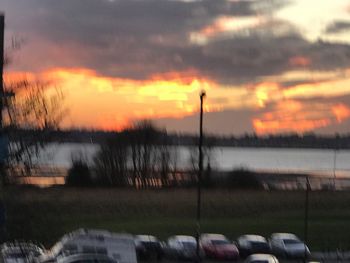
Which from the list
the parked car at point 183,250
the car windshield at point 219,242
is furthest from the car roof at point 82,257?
the car windshield at point 219,242

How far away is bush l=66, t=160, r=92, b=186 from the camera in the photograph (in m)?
63.2

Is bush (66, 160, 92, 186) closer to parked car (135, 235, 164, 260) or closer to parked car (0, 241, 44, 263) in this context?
parked car (135, 235, 164, 260)

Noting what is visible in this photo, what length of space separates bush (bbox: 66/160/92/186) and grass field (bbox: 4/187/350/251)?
160cm

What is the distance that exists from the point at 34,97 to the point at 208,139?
6846 cm

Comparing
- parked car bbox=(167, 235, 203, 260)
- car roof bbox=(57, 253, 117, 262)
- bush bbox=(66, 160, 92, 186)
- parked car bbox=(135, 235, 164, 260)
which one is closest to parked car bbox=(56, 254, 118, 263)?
car roof bbox=(57, 253, 117, 262)

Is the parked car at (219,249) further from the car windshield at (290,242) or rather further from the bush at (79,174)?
the bush at (79,174)

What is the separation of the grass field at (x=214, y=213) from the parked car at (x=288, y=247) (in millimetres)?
6218

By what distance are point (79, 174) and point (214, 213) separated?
1235 cm

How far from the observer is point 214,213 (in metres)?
60.9

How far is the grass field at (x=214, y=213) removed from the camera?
51.9 meters

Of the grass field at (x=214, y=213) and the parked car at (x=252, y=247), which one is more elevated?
the parked car at (x=252, y=247)

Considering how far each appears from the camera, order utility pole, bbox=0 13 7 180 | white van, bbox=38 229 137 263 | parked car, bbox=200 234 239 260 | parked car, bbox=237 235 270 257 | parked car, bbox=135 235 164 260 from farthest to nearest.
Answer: parked car, bbox=237 235 270 257 < parked car, bbox=200 234 239 260 < parked car, bbox=135 235 164 260 < white van, bbox=38 229 137 263 < utility pole, bbox=0 13 7 180

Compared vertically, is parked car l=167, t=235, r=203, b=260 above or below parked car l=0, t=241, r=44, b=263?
below

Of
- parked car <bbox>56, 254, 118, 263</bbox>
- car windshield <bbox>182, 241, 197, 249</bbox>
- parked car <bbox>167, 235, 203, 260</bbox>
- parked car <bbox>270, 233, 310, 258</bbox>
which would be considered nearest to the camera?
parked car <bbox>56, 254, 118, 263</bbox>
